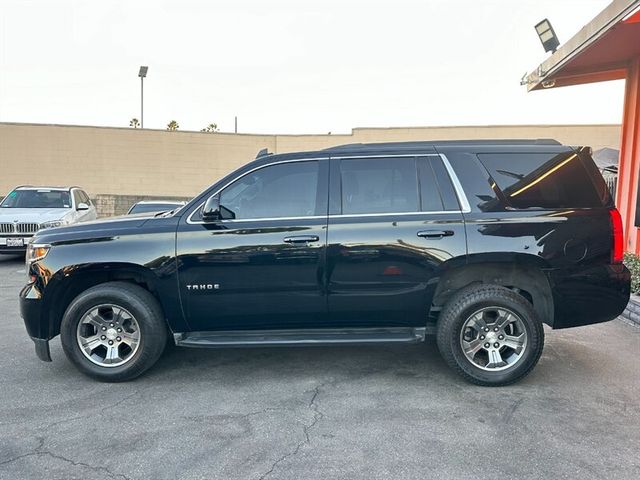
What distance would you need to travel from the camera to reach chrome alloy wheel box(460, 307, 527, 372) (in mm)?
3850

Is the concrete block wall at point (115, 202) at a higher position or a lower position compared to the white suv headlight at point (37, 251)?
higher

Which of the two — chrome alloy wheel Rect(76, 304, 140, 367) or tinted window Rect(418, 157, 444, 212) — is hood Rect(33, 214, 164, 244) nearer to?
chrome alloy wheel Rect(76, 304, 140, 367)

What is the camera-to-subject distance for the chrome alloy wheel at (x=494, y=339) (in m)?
3.85

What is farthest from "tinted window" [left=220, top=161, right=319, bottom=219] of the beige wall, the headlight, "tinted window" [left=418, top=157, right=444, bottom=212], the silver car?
the beige wall

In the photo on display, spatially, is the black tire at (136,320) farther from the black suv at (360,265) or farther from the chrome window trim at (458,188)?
the chrome window trim at (458,188)

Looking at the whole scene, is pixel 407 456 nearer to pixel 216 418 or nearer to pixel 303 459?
pixel 303 459

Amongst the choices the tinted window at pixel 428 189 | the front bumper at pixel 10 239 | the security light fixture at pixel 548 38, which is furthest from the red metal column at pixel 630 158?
the front bumper at pixel 10 239

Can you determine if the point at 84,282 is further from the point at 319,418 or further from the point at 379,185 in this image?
the point at 379,185

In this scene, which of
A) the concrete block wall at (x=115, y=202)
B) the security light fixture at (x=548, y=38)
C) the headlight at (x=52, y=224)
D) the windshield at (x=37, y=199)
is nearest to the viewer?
the security light fixture at (x=548, y=38)

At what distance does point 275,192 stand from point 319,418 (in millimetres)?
1898

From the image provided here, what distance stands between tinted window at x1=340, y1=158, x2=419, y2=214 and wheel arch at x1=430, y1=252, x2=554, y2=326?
688 mm

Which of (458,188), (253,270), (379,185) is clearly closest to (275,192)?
(253,270)

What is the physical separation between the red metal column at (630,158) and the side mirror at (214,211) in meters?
7.46

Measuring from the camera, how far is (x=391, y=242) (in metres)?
3.82
